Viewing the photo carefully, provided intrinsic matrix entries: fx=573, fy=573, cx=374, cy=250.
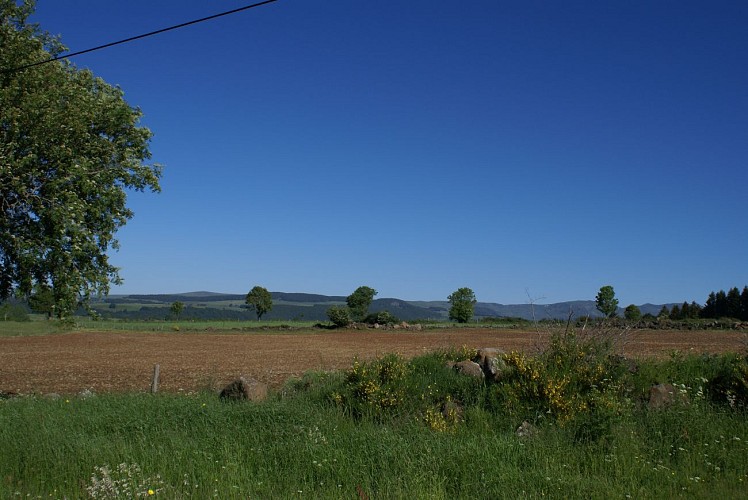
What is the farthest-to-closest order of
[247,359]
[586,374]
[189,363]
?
[247,359], [189,363], [586,374]

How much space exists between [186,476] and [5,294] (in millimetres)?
13102

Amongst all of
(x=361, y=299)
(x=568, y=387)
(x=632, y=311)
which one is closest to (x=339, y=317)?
(x=361, y=299)

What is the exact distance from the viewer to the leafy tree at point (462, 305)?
5285 inches

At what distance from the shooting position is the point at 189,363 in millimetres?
36219

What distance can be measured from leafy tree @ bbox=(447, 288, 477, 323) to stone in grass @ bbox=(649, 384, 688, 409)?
406 feet

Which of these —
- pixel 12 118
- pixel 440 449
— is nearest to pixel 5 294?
pixel 12 118

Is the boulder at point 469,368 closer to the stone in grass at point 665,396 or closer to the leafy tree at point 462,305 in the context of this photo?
the stone in grass at point 665,396

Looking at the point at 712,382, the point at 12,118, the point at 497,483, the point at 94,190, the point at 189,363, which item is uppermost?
the point at 12,118

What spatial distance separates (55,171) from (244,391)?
8.73 meters

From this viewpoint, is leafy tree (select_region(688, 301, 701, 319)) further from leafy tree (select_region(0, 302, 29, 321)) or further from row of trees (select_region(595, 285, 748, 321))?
leafy tree (select_region(0, 302, 29, 321))

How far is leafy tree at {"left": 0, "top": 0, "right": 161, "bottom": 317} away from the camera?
15047 mm

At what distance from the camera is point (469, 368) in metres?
14.2

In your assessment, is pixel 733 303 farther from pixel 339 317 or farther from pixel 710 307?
pixel 339 317

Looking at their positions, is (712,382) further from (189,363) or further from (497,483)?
(189,363)
